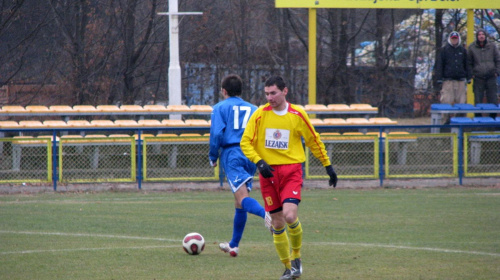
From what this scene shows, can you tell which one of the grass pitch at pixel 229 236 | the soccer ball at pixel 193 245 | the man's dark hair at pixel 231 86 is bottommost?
the grass pitch at pixel 229 236

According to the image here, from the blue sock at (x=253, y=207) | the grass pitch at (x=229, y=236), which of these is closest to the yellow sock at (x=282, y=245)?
the grass pitch at (x=229, y=236)

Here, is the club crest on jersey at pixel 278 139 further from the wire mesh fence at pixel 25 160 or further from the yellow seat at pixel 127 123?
the yellow seat at pixel 127 123

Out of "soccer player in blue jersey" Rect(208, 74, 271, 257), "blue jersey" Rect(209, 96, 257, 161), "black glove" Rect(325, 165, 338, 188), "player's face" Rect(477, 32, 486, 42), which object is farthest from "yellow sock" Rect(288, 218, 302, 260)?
"player's face" Rect(477, 32, 486, 42)

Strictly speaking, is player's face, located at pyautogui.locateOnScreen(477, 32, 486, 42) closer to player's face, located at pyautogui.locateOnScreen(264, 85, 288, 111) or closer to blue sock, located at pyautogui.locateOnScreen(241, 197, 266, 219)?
blue sock, located at pyautogui.locateOnScreen(241, 197, 266, 219)

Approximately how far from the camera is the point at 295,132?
22.3ft

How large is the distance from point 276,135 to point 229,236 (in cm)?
309

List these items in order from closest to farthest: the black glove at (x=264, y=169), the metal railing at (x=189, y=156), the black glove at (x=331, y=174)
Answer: the black glove at (x=264, y=169) → the black glove at (x=331, y=174) → the metal railing at (x=189, y=156)

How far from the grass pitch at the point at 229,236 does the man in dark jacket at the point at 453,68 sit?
5393 millimetres

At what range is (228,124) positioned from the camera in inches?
310

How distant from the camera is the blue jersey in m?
7.83

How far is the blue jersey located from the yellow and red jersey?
102cm

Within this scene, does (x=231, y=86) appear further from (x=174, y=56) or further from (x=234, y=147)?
(x=174, y=56)

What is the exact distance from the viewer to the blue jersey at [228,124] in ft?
25.7

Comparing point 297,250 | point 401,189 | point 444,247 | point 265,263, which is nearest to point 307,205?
point 401,189
